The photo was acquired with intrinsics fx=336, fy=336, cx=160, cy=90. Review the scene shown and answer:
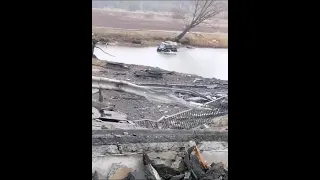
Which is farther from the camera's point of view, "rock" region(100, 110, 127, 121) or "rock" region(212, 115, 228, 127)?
"rock" region(212, 115, 228, 127)

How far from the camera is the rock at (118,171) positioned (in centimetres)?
198

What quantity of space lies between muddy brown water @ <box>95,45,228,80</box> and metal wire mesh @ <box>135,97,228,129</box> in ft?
0.59

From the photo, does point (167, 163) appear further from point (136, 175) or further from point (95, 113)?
point (95, 113)

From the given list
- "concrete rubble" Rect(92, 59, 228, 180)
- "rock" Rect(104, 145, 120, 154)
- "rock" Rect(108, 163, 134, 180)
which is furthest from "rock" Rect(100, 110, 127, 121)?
"rock" Rect(108, 163, 134, 180)

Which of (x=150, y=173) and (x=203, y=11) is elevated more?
(x=203, y=11)

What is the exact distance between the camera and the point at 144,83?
2.10 meters

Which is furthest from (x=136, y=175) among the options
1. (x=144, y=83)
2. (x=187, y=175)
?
(x=144, y=83)

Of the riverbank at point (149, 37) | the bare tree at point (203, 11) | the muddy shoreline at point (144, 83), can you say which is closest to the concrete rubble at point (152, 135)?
the muddy shoreline at point (144, 83)

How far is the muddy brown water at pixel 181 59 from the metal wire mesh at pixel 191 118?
18 cm

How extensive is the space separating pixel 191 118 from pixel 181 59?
1.24 feet

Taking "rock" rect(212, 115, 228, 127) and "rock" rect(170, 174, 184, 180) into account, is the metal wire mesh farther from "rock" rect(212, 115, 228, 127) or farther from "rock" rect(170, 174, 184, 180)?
"rock" rect(170, 174, 184, 180)

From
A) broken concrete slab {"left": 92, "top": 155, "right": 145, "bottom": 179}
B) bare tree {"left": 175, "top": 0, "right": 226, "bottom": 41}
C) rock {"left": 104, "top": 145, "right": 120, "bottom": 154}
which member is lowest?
broken concrete slab {"left": 92, "top": 155, "right": 145, "bottom": 179}

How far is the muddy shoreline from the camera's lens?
2.03 metres
